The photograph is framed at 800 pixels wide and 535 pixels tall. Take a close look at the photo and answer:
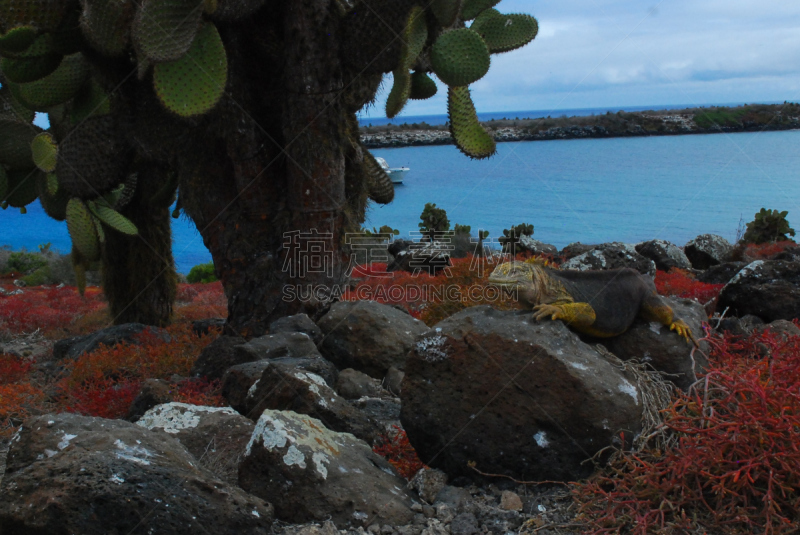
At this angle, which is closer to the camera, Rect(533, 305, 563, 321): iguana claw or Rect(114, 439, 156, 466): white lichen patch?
Rect(114, 439, 156, 466): white lichen patch

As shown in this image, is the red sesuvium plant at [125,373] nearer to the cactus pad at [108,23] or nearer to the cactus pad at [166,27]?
the cactus pad at [166,27]

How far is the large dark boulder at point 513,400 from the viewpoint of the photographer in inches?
134

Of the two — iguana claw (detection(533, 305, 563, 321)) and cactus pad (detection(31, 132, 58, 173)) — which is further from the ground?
cactus pad (detection(31, 132, 58, 173))

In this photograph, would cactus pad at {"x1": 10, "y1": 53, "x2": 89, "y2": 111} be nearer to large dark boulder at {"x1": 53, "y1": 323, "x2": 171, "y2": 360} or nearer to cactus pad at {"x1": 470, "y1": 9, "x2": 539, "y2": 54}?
large dark boulder at {"x1": 53, "y1": 323, "x2": 171, "y2": 360}

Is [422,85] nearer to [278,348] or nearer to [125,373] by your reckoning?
[278,348]

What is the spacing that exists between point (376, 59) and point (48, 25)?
3307 mm

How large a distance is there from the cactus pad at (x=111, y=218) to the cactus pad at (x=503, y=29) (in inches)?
191

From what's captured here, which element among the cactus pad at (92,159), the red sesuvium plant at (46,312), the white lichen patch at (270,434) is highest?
the cactus pad at (92,159)

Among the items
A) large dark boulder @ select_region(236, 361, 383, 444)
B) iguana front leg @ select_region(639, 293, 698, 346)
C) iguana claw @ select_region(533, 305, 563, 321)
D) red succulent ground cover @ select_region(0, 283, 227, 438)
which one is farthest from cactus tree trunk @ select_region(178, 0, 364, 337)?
iguana front leg @ select_region(639, 293, 698, 346)

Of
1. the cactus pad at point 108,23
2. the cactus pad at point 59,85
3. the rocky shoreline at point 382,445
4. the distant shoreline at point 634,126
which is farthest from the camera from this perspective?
the distant shoreline at point 634,126

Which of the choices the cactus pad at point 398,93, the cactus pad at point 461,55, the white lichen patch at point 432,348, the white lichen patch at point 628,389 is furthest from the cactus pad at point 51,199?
the white lichen patch at point 628,389

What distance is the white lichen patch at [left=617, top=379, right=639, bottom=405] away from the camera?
3.48m

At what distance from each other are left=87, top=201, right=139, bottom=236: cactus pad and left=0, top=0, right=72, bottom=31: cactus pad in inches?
93.4

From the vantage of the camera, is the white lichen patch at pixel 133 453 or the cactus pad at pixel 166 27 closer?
the white lichen patch at pixel 133 453
